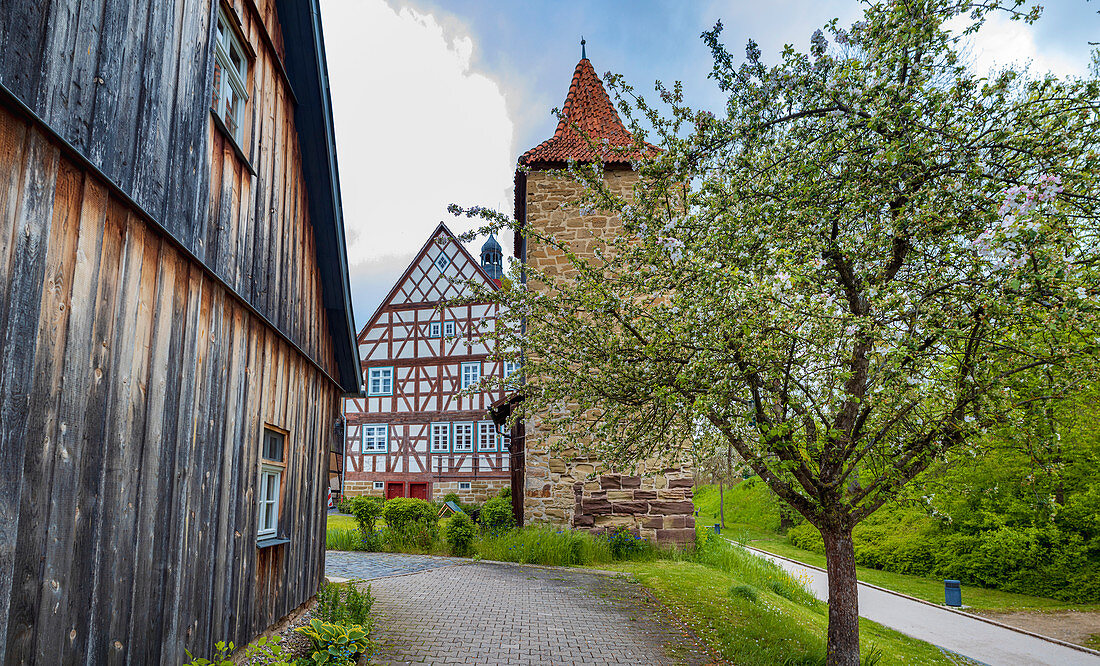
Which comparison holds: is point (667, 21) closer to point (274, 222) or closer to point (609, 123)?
point (609, 123)

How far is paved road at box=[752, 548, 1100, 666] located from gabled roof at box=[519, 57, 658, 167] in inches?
407

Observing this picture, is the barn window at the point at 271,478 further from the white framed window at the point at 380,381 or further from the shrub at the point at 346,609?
the white framed window at the point at 380,381

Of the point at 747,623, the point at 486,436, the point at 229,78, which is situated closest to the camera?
the point at 229,78

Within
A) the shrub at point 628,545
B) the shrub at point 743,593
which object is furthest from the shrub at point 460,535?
the shrub at point 743,593

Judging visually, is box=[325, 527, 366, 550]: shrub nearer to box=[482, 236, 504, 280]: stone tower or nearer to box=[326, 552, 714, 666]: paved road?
box=[326, 552, 714, 666]: paved road

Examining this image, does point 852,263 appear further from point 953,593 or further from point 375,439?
point 375,439

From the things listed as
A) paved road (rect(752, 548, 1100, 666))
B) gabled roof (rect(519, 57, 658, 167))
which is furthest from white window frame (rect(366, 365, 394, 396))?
paved road (rect(752, 548, 1100, 666))

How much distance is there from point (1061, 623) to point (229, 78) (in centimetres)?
1597

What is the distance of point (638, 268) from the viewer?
658 cm

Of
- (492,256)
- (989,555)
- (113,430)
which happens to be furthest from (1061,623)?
(492,256)

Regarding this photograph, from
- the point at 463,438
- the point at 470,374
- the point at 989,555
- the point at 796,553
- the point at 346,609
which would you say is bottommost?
the point at 796,553

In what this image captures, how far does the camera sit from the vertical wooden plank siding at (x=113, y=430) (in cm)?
248

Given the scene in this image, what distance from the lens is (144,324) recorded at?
3.38 metres

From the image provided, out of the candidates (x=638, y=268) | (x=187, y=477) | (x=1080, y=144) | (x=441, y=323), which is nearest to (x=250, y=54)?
(x=187, y=477)
